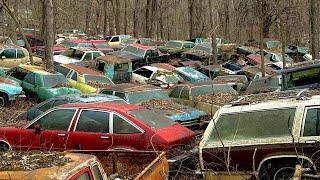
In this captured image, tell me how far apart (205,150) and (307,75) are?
624 centimetres

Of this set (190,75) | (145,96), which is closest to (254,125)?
(145,96)

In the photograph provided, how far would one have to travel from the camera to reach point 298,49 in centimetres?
3466

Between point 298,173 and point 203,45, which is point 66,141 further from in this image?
point 203,45

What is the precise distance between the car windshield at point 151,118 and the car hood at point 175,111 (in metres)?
1.73

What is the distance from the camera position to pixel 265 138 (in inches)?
297

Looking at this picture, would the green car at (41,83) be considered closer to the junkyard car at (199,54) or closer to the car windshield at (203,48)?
the junkyard car at (199,54)

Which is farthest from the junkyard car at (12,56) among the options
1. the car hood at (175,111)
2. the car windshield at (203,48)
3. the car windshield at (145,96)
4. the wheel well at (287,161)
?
the wheel well at (287,161)

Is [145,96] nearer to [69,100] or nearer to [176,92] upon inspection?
[176,92]

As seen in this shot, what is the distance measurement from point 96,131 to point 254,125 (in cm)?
310

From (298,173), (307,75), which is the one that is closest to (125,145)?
(298,173)

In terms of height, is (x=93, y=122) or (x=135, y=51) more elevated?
(x=135, y=51)

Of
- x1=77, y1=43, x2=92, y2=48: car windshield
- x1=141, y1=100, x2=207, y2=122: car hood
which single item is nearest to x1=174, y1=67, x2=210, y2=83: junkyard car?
x1=141, y1=100, x2=207, y2=122: car hood

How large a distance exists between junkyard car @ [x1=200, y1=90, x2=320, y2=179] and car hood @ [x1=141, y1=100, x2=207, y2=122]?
371 centimetres

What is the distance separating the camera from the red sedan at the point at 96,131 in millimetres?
8891
